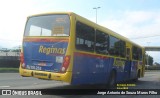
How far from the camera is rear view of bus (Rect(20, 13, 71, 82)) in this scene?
41.9 feet

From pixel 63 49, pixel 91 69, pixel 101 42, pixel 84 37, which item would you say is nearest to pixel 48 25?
pixel 63 49

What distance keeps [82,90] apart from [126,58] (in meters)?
6.57

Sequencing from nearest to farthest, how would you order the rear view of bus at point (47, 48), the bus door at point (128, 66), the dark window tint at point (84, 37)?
the rear view of bus at point (47, 48)
the dark window tint at point (84, 37)
the bus door at point (128, 66)

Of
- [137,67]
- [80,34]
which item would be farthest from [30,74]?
[137,67]

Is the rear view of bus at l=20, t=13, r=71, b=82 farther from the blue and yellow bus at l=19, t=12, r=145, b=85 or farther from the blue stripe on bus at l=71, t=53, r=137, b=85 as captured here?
the blue stripe on bus at l=71, t=53, r=137, b=85

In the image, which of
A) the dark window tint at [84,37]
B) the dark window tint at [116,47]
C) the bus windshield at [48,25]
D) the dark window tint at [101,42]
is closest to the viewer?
the bus windshield at [48,25]

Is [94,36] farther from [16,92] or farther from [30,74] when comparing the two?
[16,92]

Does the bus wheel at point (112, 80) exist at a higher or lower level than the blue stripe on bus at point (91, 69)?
lower

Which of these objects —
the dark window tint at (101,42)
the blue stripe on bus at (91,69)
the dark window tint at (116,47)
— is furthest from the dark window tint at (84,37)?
the dark window tint at (116,47)

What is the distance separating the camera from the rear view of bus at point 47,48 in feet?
41.9

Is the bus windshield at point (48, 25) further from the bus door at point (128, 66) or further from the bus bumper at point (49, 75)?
the bus door at point (128, 66)

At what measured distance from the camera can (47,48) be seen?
43.7 feet

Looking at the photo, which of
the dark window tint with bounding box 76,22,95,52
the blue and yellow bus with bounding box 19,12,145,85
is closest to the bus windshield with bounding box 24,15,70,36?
the blue and yellow bus with bounding box 19,12,145,85

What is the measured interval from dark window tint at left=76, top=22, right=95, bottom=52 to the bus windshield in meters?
0.54
